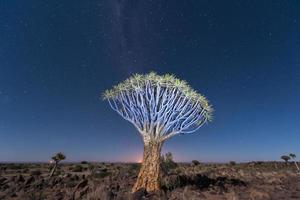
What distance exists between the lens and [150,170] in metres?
11.5

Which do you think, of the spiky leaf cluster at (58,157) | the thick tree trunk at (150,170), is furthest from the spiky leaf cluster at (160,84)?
the spiky leaf cluster at (58,157)

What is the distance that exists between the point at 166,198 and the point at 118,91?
6.35 metres

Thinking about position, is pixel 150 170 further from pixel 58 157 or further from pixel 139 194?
pixel 58 157

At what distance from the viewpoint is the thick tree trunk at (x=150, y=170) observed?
11359 millimetres

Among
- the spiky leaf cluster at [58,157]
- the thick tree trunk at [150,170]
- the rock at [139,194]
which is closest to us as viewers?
the rock at [139,194]

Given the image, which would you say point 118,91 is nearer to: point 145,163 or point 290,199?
point 145,163

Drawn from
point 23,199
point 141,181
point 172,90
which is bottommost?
point 23,199

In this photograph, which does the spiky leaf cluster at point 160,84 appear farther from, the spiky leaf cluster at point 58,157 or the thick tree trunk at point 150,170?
the spiky leaf cluster at point 58,157

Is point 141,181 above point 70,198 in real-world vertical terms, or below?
above

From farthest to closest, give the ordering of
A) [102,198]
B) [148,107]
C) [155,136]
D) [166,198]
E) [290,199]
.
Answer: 1. [148,107]
2. [155,136]
3. [290,199]
4. [166,198]
5. [102,198]

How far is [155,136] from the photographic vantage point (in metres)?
12.0

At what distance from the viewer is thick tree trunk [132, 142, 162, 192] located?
11359 mm

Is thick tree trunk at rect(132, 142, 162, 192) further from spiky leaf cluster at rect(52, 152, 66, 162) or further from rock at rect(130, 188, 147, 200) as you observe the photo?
spiky leaf cluster at rect(52, 152, 66, 162)

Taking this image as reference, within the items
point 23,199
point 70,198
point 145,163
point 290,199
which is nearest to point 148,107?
point 145,163
